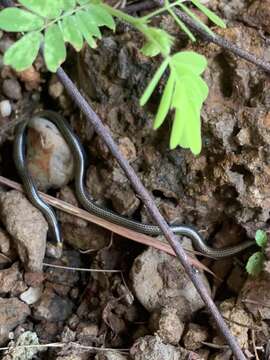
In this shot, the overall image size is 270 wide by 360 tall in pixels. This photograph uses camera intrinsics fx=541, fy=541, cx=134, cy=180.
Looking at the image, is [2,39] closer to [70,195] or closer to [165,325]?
[70,195]

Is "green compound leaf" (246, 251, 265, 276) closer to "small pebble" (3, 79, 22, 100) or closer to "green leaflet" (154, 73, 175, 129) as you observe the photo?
"green leaflet" (154, 73, 175, 129)

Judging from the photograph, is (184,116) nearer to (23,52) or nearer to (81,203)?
(23,52)

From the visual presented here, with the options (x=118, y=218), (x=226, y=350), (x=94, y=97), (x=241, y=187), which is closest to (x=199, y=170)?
(x=241, y=187)

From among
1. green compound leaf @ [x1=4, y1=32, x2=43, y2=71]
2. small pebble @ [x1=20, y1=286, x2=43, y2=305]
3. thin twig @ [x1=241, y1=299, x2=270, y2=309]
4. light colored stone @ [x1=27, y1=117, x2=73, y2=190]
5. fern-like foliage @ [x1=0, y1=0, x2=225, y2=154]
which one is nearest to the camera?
fern-like foliage @ [x1=0, y1=0, x2=225, y2=154]

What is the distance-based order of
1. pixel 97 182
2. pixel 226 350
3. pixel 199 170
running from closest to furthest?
pixel 226 350, pixel 199 170, pixel 97 182

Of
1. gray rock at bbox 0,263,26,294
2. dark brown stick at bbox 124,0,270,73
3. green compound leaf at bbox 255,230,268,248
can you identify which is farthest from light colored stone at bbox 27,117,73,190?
green compound leaf at bbox 255,230,268,248

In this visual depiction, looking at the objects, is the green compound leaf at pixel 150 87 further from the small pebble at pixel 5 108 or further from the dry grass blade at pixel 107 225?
the small pebble at pixel 5 108

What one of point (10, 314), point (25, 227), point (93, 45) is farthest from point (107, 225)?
point (93, 45)
